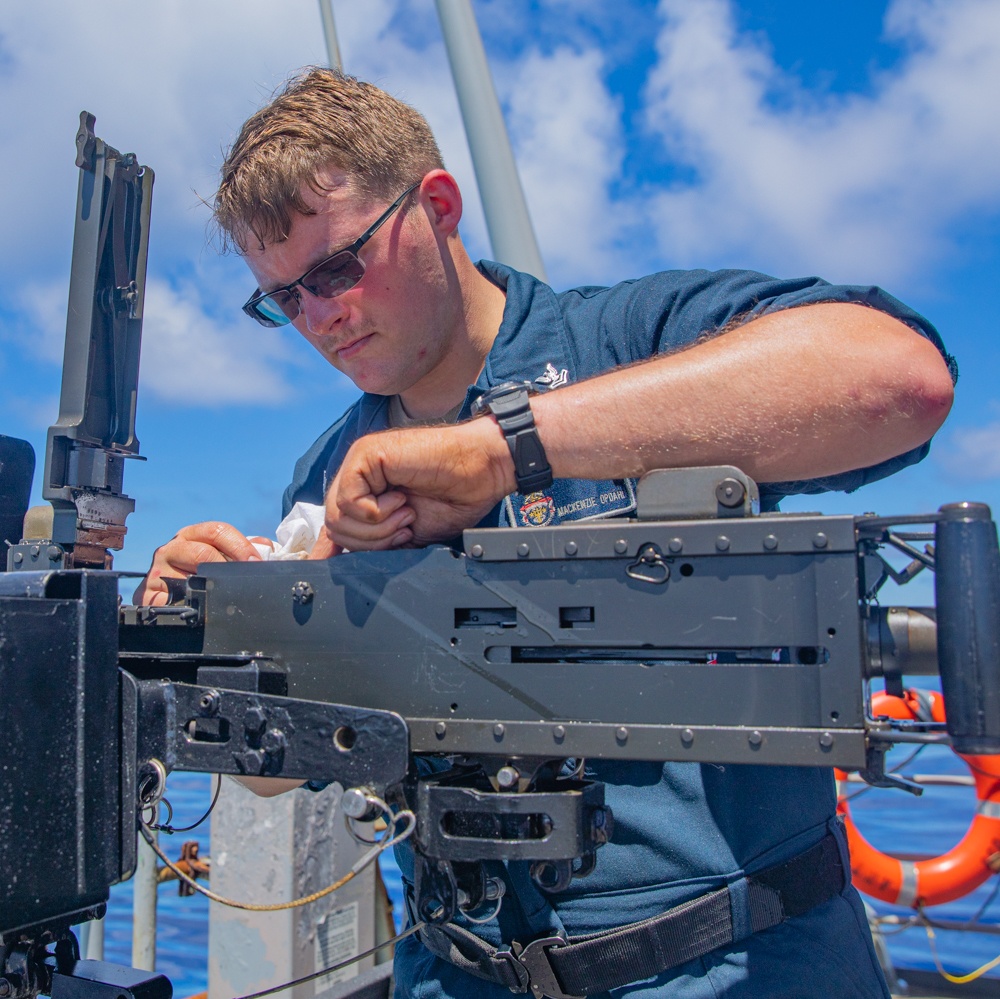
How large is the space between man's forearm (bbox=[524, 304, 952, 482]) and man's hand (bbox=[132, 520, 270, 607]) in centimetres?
88

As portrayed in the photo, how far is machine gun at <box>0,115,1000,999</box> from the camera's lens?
4.14 ft

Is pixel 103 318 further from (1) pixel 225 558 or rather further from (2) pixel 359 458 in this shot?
(2) pixel 359 458

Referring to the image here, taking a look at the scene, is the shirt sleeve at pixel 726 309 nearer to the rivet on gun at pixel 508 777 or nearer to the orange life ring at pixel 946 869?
the rivet on gun at pixel 508 777

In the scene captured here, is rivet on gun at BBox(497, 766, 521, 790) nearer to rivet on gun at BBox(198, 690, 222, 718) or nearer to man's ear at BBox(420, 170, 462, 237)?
rivet on gun at BBox(198, 690, 222, 718)

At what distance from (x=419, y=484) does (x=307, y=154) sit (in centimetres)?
103

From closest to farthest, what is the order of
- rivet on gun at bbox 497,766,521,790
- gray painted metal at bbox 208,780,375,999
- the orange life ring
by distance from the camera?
1. rivet on gun at bbox 497,766,521,790
2. gray painted metal at bbox 208,780,375,999
3. the orange life ring

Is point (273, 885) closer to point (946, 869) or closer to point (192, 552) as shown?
point (192, 552)

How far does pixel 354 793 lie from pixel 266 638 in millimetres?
332

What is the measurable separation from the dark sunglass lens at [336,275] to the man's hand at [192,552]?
23.8 inches

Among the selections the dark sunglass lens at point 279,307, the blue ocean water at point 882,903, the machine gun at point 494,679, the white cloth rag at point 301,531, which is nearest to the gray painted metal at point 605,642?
the machine gun at point 494,679

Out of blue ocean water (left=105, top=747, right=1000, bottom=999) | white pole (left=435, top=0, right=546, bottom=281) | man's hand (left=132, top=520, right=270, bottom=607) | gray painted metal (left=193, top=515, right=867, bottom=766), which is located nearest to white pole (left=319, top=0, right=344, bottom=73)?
white pole (left=435, top=0, right=546, bottom=281)

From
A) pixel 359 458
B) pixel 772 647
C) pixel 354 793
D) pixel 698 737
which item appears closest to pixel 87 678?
pixel 354 793

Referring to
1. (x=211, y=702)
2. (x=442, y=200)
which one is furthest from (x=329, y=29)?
(x=211, y=702)

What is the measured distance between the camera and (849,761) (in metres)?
1.21
